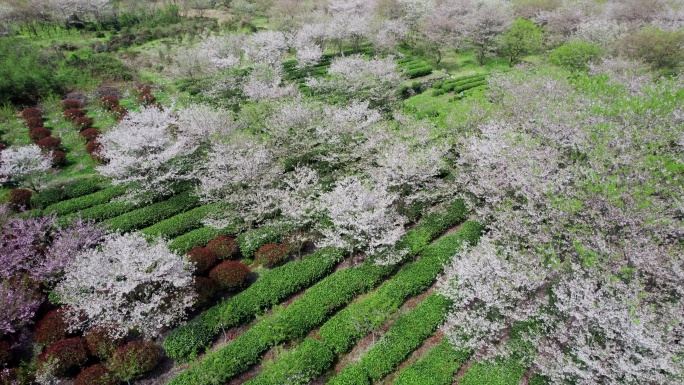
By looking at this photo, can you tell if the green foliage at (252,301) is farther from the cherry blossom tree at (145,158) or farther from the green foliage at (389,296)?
the cherry blossom tree at (145,158)

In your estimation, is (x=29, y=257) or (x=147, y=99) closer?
(x=29, y=257)

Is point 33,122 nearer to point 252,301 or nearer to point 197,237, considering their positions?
point 197,237

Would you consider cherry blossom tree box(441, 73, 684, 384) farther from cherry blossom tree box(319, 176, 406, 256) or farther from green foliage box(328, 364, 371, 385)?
cherry blossom tree box(319, 176, 406, 256)

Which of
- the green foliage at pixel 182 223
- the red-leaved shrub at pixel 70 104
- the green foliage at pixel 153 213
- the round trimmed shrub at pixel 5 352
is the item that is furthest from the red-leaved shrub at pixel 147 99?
the round trimmed shrub at pixel 5 352

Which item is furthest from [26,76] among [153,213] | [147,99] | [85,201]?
[153,213]

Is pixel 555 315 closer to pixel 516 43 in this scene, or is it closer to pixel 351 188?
pixel 351 188

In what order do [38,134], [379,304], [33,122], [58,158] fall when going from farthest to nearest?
[33,122] < [38,134] < [58,158] < [379,304]

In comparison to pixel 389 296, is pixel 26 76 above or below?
above
